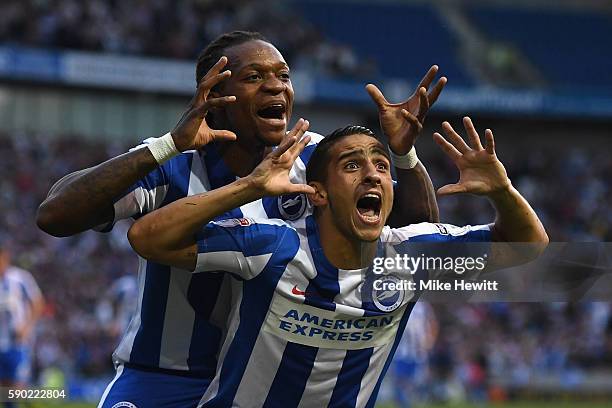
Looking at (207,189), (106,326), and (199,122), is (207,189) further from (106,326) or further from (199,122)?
(106,326)

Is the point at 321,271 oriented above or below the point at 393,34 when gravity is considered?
below

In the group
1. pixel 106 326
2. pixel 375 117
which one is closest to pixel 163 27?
pixel 375 117

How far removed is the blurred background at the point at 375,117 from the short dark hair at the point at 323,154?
12.4m

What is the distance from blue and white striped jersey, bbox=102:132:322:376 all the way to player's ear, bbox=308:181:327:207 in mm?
263

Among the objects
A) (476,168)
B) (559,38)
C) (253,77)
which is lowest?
(476,168)

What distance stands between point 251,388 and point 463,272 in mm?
966

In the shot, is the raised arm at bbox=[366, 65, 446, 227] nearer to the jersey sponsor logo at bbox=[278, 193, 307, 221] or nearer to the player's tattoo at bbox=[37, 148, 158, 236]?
the jersey sponsor logo at bbox=[278, 193, 307, 221]

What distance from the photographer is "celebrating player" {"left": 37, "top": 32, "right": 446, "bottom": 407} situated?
A: 461 cm

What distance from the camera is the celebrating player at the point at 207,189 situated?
461cm

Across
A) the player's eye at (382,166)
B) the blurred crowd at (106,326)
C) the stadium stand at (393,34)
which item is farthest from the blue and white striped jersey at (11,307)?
the stadium stand at (393,34)

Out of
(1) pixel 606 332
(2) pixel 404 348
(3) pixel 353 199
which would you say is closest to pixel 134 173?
(3) pixel 353 199

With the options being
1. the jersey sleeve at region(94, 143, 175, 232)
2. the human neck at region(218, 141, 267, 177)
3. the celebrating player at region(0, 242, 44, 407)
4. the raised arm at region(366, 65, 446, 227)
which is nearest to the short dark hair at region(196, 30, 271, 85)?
the human neck at region(218, 141, 267, 177)

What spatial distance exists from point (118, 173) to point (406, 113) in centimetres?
114

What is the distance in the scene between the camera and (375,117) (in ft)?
97.4
